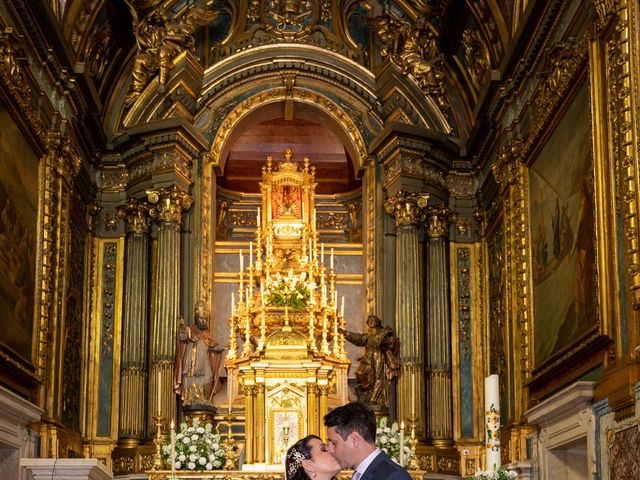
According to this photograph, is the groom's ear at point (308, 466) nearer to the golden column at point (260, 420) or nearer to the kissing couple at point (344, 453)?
the kissing couple at point (344, 453)

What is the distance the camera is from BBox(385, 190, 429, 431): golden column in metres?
19.3

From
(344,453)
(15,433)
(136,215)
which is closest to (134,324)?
(136,215)

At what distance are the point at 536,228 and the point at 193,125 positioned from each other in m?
7.16

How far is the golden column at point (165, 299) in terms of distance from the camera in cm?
1919

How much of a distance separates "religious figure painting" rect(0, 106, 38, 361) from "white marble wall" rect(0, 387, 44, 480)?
776mm

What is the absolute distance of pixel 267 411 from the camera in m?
17.7

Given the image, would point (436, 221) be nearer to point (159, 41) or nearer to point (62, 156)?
point (159, 41)

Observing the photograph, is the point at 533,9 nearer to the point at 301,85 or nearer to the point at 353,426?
the point at 301,85

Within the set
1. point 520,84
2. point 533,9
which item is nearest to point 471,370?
point 520,84

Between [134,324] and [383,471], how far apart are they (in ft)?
46.3

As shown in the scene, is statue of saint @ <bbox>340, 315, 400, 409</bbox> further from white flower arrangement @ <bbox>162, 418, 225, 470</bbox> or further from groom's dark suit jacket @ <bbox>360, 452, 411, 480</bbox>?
groom's dark suit jacket @ <bbox>360, 452, 411, 480</bbox>

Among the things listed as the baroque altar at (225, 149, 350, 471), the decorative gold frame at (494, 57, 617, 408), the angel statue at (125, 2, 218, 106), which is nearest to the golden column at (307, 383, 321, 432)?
the baroque altar at (225, 149, 350, 471)

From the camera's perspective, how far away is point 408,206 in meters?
19.9

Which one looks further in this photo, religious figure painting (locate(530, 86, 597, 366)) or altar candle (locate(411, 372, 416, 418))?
altar candle (locate(411, 372, 416, 418))
